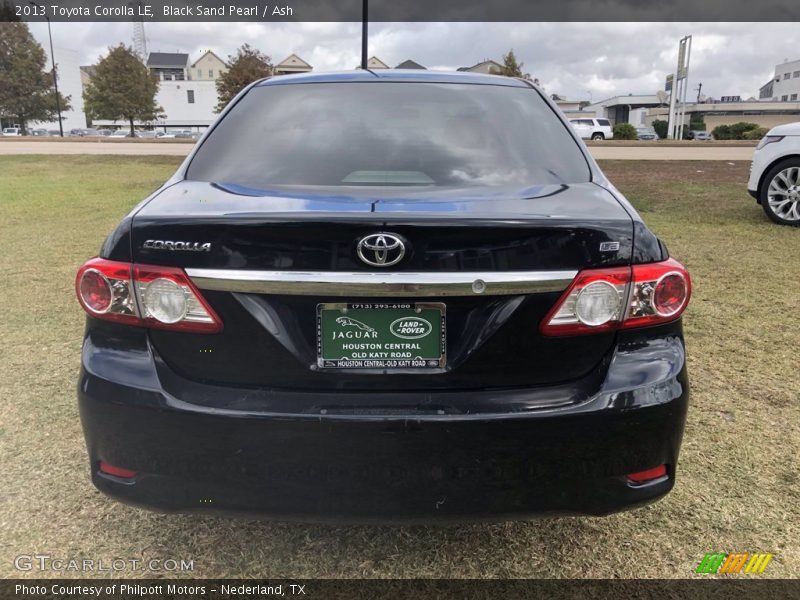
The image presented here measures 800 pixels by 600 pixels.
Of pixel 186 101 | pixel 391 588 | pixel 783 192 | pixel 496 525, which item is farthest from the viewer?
pixel 186 101

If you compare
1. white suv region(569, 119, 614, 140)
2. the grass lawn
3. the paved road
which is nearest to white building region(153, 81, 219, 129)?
white suv region(569, 119, 614, 140)

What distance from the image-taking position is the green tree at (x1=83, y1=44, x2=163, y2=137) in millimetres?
48906

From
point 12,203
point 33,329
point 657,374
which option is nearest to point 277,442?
point 657,374

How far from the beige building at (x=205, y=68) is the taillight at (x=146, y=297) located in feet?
323

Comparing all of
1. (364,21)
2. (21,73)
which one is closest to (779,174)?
(364,21)

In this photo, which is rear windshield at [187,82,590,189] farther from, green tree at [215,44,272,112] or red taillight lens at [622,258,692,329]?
green tree at [215,44,272,112]

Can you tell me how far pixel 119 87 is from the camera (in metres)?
49.2

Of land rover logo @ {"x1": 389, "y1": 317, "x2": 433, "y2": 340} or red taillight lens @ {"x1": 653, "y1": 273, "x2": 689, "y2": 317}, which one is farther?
red taillight lens @ {"x1": 653, "y1": 273, "x2": 689, "y2": 317}

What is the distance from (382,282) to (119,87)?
54056mm

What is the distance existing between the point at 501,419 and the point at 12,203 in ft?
40.5

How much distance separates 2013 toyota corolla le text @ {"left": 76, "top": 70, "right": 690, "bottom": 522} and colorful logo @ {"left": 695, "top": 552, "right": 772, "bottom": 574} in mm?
587

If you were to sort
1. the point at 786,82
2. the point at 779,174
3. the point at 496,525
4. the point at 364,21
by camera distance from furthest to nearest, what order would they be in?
the point at 786,82 < the point at 364,21 < the point at 779,174 < the point at 496,525

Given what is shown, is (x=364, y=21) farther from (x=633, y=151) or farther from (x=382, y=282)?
(x=382, y=282)

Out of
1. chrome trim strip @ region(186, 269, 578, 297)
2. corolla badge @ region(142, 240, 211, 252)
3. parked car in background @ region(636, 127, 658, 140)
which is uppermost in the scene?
corolla badge @ region(142, 240, 211, 252)
